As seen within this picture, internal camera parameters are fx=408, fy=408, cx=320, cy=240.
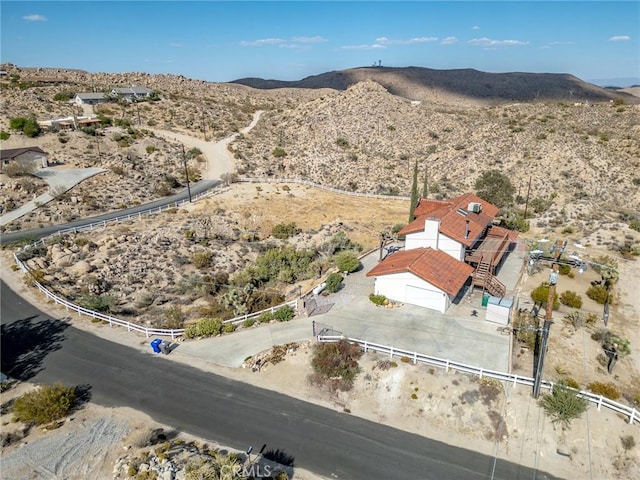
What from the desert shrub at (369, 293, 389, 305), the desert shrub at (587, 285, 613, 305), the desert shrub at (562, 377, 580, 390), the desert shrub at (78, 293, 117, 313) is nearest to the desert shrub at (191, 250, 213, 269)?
the desert shrub at (78, 293, 117, 313)

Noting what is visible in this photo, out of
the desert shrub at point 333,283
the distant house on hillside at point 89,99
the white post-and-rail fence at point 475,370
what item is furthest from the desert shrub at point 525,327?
the distant house on hillside at point 89,99

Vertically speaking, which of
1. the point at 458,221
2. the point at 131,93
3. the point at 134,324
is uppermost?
the point at 131,93

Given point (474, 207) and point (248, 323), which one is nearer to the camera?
point (248, 323)

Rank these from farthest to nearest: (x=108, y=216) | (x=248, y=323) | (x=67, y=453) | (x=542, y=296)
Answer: (x=108, y=216) < (x=542, y=296) < (x=248, y=323) < (x=67, y=453)

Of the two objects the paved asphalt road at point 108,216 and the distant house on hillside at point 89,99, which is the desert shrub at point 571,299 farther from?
the distant house on hillside at point 89,99

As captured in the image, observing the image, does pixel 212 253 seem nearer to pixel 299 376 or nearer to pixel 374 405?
pixel 299 376

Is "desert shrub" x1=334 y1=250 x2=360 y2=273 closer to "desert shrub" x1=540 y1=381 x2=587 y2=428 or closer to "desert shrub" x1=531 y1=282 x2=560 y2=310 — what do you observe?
"desert shrub" x1=531 y1=282 x2=560 y2=310

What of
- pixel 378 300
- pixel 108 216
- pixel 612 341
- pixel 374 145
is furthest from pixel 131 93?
pixel 612 341

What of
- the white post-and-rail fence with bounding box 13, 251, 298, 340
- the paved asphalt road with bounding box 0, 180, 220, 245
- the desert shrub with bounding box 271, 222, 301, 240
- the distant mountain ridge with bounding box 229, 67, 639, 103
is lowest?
the desert shrub with bounding box 271, 222, 301, 240

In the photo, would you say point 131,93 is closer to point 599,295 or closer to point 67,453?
point 67,453
